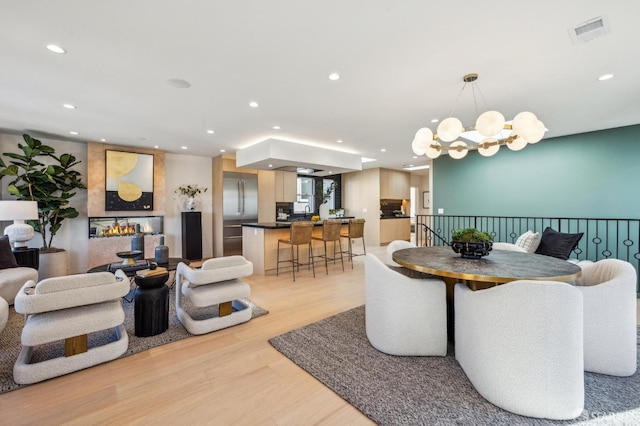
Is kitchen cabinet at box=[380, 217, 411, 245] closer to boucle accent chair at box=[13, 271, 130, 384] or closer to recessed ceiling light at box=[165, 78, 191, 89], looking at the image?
recessed ceiling light at box=[165, 78, 191, 89]

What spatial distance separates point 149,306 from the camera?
8.64ft

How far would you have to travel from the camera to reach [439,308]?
2.26 metres

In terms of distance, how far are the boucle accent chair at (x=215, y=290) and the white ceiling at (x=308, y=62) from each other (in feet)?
6.32

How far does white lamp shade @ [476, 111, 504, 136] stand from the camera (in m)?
2.38

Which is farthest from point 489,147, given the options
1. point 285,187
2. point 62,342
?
point 285,187

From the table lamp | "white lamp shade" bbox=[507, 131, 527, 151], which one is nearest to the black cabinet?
the table lamp

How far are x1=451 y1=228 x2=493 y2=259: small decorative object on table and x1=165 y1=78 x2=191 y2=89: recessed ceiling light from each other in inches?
124

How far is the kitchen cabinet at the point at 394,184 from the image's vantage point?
8985 millimetres

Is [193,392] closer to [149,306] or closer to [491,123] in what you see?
[149,306]

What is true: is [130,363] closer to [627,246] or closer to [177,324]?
[177,324]

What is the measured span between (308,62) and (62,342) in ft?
11.1

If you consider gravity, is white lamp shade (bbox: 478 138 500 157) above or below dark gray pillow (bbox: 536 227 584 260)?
above

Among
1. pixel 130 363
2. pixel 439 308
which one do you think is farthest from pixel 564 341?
pixel 130 363

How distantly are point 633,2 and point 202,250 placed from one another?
24.3 ft
